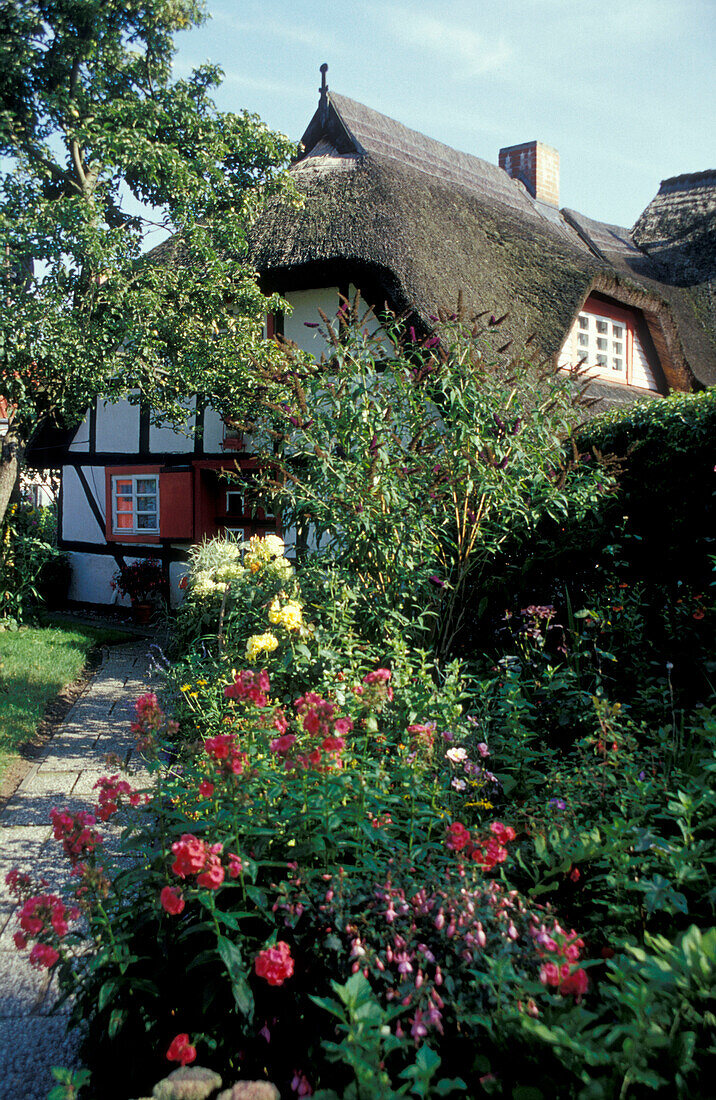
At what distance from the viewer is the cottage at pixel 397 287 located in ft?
26.7

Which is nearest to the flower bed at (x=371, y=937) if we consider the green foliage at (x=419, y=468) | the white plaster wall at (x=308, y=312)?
the green foliage at (x=419, y=468)

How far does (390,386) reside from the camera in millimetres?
4355

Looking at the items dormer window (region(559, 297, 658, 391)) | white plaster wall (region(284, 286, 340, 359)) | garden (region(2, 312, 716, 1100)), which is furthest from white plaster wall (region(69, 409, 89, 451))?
garden (region(2, 312, 716, 1100))

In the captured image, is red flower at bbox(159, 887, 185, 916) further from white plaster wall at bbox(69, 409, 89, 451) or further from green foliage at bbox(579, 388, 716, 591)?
white plaster wall at bbox(69, 409, 89, 451)

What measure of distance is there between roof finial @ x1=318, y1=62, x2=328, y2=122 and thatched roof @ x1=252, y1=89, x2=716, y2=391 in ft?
0.10

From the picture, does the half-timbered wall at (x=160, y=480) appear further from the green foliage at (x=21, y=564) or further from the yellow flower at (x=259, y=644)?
the yellow flower at (x=259, y=644)

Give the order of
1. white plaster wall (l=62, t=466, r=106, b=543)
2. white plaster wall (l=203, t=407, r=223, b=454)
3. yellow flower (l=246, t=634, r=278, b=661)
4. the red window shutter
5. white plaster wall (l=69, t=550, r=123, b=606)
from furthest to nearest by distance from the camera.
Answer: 1. white plaster wall (l=62, t=466, r=106, b=543)
2. white plaster wall (l=69, t=550, r=123, b=606)
3. white plaster wall (l=203, t=407, r=223, b=454)
4. the red window shutter
5. yellow flower (l=246, t=634, r=278, b=661)

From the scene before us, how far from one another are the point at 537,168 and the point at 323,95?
470 centimetres

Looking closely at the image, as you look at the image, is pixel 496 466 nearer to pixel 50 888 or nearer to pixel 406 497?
pixel 406 497

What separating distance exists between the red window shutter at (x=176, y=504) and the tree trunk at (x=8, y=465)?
5.48 feet

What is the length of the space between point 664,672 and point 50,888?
2943 millimetres

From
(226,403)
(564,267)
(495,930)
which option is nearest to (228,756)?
(495,930)

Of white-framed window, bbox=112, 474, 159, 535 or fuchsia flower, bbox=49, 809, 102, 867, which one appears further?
white-framed window, bbox=112, 474, 159, 535

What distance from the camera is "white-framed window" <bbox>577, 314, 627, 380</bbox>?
32.3 feet
